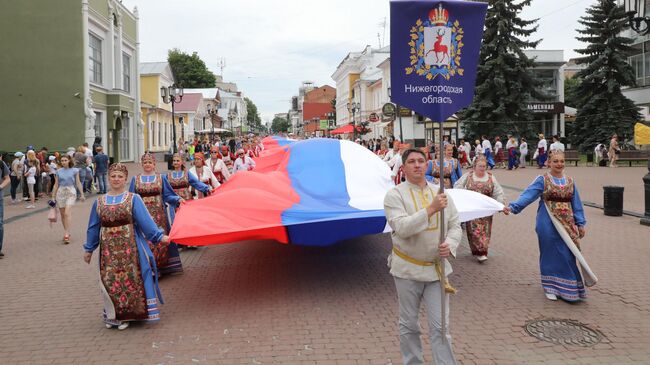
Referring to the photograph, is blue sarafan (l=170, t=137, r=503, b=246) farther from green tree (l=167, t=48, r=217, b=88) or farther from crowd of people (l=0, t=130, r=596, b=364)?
green tree (l=167, t=48, r=217, b=88)

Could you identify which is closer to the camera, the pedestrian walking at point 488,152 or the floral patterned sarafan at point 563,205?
the floral patterned sarafan at point 563,205

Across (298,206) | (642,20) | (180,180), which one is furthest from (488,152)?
(180,180)

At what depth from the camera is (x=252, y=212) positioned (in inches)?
257

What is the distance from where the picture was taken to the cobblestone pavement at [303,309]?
15.1 ft

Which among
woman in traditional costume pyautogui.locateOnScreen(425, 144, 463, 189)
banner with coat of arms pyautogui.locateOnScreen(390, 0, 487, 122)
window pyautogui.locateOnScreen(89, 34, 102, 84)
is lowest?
woman in traditional costume pyautogui.locateOnScreen(425, 144, 463, 189)

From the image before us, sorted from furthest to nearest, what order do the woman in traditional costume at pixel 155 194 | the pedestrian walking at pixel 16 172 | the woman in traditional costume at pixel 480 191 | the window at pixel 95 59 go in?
the window at pixel 95 59 < the pedestrian walking at pixel 16 172 < the woman in traditional costume at pixel 480 191 < the woman in traditional costume at pixel 155 194

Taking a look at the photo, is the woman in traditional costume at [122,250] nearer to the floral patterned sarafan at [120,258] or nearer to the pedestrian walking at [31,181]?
the floral patterned sarafan at [120,258]

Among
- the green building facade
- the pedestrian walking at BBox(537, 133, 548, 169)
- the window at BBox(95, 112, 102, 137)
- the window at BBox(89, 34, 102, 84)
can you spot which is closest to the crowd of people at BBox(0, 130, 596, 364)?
the green building facade

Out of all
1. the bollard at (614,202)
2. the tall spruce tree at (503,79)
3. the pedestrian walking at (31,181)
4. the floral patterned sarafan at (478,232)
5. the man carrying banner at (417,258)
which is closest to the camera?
the man carrying banner at (417,258)

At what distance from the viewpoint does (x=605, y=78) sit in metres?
33.9

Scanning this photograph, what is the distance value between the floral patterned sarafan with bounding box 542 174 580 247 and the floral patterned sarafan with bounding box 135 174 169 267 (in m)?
5.08

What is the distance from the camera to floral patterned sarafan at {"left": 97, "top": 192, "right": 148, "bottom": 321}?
5203 mm

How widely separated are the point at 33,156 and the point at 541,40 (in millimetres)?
30158

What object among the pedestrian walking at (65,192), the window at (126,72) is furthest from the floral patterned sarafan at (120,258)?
the window at (126,72)
